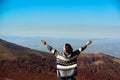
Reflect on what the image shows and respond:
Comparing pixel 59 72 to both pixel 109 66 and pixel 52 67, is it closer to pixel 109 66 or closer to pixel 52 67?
pixel 52 67

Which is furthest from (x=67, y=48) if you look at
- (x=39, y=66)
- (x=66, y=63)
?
(x=39, y=66)

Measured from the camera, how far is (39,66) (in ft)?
159

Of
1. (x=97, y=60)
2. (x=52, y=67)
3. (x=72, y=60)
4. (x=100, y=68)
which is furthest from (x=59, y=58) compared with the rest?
(x=97, y=60)

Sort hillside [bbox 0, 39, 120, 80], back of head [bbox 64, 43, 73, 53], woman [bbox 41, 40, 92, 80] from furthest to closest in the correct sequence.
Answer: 1. hillside [bbox 0, 39, 120, 80]
2. woman [bbox 41, 40, 92, 80]
3. back of head [bbox 64, 43, 73, 53]

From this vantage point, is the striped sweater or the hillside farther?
the hillside

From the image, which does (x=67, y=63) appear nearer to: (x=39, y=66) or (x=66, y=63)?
(x=66, y=63)

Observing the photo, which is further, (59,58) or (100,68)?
(100,68)

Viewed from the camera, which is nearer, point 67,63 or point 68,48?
point 68,48

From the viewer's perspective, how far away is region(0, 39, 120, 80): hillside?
140 feet

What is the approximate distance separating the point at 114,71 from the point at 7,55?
1983 centimetres

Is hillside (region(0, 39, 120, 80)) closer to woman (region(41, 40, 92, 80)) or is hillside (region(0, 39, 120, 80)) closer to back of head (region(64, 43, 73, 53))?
woman (region(41, 40, 92, 80))

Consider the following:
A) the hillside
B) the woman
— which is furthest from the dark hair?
the hillside

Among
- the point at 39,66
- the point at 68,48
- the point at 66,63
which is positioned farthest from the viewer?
the point at 39,66

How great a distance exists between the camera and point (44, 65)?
1978 inches
